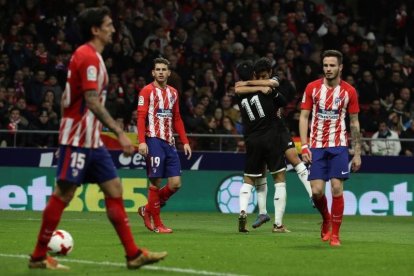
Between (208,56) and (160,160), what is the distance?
1058 cm

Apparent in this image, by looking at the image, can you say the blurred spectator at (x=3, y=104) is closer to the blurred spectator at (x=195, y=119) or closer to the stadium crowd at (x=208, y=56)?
the stadium crowd at (x=208, y=56)

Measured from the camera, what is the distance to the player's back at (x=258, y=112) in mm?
14023

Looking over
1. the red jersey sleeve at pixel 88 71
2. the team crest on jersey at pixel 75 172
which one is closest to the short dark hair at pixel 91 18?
the red jersey sleeve at pixel 88 71

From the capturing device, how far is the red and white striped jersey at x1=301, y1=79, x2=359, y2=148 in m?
12.0

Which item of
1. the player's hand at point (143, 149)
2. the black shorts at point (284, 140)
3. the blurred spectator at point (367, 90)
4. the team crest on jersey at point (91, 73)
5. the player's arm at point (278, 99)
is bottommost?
the player's hand at point (143, 149)

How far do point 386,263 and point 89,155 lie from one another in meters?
3.09

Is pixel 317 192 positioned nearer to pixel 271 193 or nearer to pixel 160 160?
pixel 160 160

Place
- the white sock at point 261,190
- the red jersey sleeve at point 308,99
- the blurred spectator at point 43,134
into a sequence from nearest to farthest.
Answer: the red jersey sleeve at point 308,99 < the white sock at point 261,190 < the blurred spectator at point 43,134

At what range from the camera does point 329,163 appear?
12.0 meters

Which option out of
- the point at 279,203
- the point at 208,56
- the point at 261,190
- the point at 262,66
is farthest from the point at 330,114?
the point at 208,56

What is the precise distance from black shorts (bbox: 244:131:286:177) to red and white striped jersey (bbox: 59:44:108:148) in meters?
5.44

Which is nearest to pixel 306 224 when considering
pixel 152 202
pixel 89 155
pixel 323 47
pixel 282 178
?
pixel 282 178

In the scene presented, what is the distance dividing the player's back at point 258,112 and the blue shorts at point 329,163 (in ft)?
6.97

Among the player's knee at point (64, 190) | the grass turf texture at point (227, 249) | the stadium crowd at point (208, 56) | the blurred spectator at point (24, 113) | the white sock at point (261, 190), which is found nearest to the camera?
the player's knee at point (64, 190)
